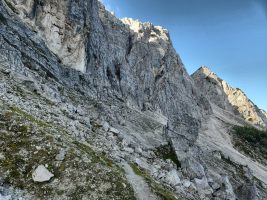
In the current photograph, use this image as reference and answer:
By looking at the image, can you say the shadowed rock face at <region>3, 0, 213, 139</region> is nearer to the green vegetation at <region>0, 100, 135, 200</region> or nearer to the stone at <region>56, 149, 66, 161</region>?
the green vegetation at <region>0, 100, 135, 200</region>

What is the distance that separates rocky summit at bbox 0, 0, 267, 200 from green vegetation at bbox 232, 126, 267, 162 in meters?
0.71

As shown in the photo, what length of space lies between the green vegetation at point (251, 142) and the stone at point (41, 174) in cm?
13884

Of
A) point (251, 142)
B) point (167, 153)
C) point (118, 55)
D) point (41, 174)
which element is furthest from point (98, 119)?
point (251, 142)

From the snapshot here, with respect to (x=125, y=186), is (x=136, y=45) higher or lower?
higher

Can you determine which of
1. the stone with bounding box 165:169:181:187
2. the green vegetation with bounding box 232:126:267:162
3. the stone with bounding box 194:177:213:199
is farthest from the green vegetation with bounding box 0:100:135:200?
the green vegetation with bounding box 232:126:267:162

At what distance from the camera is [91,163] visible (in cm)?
2488

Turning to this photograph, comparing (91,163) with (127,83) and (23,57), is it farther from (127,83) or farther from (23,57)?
(127,83)

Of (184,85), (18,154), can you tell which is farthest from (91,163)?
(184,85)

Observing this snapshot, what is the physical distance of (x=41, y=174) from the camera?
22.2 meters

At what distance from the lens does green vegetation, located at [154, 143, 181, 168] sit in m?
54.0

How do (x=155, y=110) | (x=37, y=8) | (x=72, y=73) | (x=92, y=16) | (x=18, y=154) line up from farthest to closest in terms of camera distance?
(x=155, y=110) < (x=92, y=16) < (x=37, y=8) < (x=72, y=73) < (x=18, y=154)

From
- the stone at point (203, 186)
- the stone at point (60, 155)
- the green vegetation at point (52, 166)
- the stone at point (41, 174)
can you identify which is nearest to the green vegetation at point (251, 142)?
the stone at point (203, 186)

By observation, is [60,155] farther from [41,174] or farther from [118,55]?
[118,55]

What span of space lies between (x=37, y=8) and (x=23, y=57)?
3036cm
